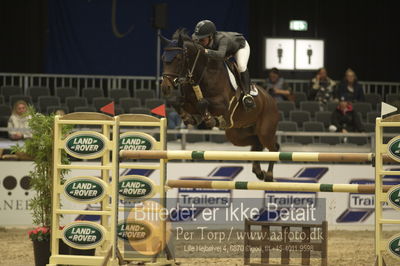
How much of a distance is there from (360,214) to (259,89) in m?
4.03

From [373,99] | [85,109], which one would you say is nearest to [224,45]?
[85,109]

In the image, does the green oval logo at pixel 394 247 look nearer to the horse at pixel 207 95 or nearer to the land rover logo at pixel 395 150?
the land rover logo at pixel 395 150

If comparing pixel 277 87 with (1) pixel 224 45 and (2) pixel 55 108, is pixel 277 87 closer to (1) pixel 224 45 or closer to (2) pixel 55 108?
(2) pixel 55 108

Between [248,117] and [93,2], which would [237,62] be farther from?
[93,2]

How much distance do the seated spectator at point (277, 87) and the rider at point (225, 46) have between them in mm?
5092

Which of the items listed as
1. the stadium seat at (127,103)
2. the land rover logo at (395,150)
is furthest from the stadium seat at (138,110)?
the land rover logo at (395,150)

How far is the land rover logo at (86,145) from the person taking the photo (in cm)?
629

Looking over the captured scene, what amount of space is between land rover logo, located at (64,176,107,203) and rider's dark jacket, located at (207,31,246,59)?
1.58 metres

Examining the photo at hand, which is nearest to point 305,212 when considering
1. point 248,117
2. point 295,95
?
point 248,117

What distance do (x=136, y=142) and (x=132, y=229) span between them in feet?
2.60

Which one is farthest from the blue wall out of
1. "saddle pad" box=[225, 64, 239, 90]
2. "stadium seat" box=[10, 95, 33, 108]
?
"saddle pad" box=[225, 64, 239, 90]

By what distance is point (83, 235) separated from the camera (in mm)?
6375

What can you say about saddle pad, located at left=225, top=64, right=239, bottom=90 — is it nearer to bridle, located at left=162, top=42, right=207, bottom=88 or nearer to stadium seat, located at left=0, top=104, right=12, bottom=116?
bridle, located at left=162, top=42, right=207, bottom=88

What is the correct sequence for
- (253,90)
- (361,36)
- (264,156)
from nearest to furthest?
(264,156) → (253,90) → (361,36)
